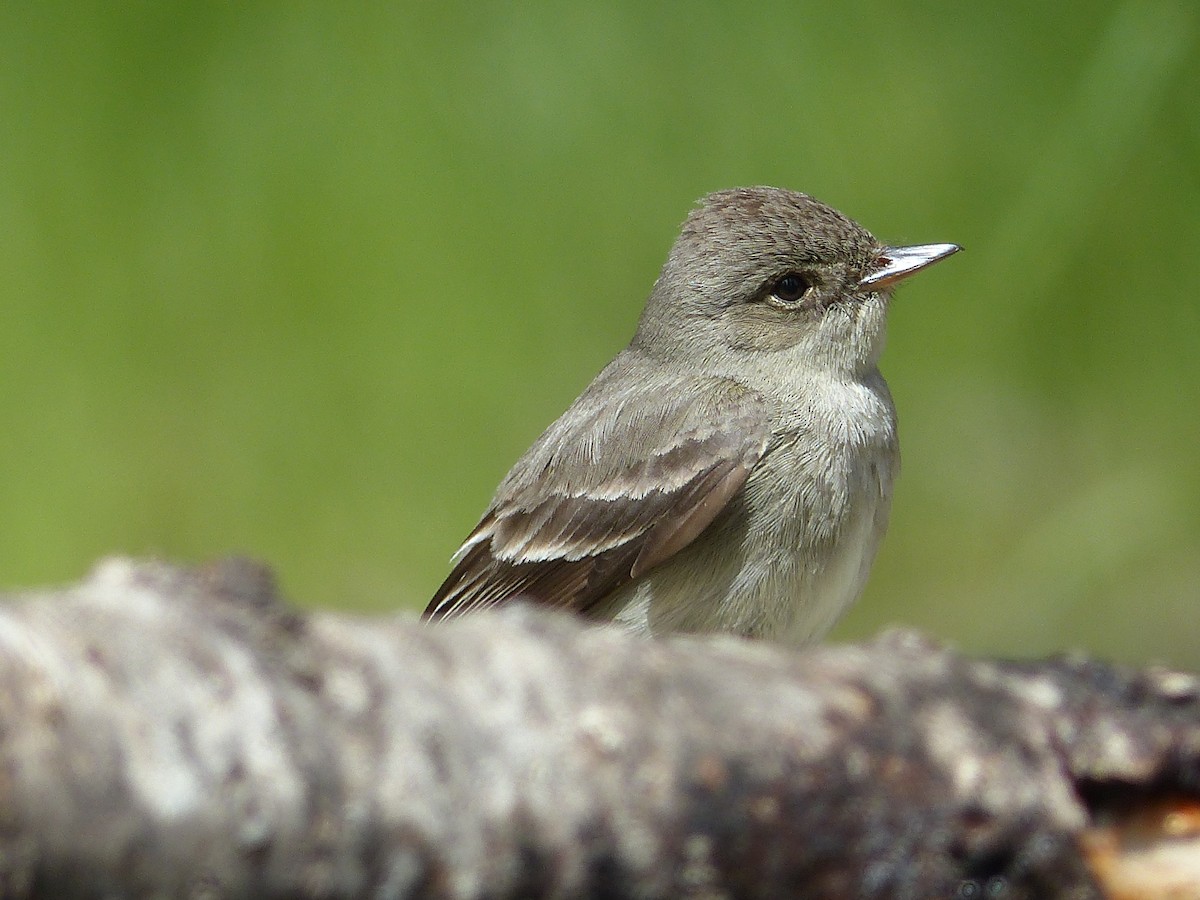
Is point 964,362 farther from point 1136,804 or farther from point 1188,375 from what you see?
point 1136,804

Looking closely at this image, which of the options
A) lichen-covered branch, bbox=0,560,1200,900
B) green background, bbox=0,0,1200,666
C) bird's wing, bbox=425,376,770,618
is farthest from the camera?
green background, bbox=0,0,1200,666

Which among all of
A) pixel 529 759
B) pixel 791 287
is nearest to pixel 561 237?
pixel 791 287

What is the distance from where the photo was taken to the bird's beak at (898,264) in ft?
14.6

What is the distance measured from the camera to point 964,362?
6688 millimetres

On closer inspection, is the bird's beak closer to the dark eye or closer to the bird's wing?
the dark eye

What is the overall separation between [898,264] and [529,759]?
2.58m

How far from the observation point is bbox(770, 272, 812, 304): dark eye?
178 inches

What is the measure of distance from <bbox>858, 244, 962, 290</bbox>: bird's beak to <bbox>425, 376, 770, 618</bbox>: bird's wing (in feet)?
1.62

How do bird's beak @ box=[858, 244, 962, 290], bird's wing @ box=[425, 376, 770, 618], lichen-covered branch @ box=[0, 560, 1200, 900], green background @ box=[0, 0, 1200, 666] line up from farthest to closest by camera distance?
green background @ box=[0, 0, 1200, 666], bird's beak @ box=[858, 244, 962, 290], bird's wing @ box=[425, 376, 770, 618], lichen-covered branch @ box=[0, 560, 1200, 900]

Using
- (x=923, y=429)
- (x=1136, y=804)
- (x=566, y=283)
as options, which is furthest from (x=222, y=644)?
(x=923, y=429)

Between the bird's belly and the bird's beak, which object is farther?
the bird's beak

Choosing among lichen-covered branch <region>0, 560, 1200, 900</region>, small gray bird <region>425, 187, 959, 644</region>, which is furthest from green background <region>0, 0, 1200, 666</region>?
lichen-covered branch <region>0, 560, 1200, 900</region>

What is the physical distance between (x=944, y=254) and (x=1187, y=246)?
260 centimetres

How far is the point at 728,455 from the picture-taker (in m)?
4.14
